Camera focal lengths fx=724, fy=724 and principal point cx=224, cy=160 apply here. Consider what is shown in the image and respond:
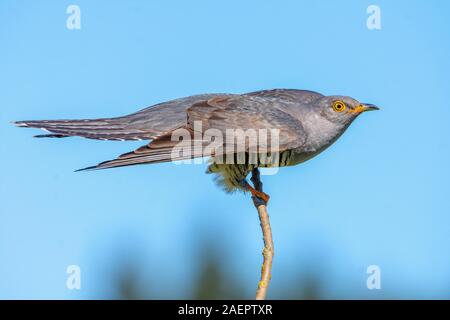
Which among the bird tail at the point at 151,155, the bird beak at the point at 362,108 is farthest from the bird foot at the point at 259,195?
the bird beak at the point at 362,108

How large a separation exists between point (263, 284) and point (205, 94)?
7.33ft

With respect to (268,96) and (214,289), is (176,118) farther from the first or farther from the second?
(214,289)

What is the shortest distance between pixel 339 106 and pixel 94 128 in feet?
5.37

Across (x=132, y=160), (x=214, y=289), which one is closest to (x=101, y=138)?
(x=132, y=160)

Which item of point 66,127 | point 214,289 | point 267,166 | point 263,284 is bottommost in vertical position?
point 214,289

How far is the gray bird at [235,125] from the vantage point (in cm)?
450

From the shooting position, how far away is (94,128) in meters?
4.66

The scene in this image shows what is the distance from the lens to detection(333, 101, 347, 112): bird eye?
488 centimetres

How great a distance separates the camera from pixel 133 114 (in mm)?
4984

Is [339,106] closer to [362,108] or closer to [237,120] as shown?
[362,108]

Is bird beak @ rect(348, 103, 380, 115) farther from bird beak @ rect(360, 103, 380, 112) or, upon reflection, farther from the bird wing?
the bird wing

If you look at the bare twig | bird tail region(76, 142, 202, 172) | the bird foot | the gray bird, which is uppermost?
the gray bird

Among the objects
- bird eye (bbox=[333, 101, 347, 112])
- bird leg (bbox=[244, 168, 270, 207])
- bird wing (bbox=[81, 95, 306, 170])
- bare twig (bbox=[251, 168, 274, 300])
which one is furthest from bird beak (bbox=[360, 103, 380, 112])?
bare twig (bbox=[251, 168, 274, 300])

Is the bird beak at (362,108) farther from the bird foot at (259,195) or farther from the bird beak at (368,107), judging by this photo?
the bird foot at (259,195)
